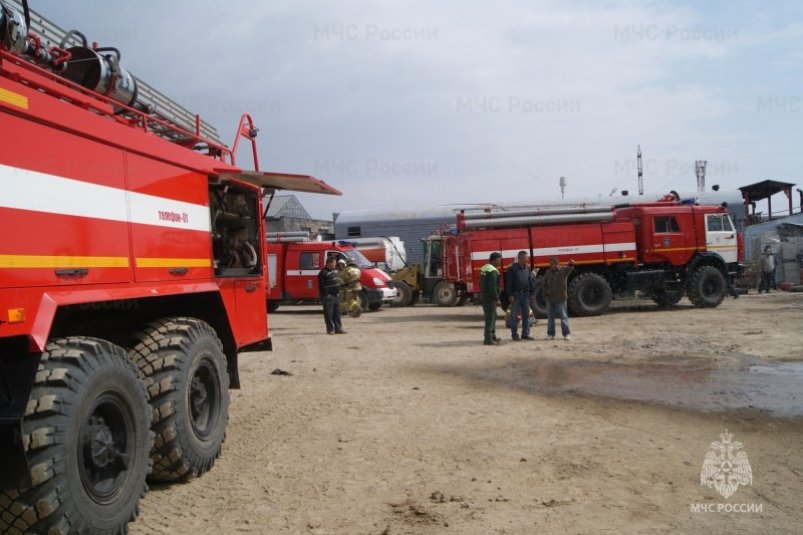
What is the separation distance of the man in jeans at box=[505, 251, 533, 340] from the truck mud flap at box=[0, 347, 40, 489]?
1026 centimetres

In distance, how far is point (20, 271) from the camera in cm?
314

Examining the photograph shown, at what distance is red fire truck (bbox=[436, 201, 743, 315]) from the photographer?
17000 millimetres

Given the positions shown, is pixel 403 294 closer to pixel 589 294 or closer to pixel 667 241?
pixel 589 294

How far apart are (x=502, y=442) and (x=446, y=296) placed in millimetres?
17070

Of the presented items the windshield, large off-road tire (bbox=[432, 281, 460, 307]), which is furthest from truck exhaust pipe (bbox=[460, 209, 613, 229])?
large off-road tire (bbox=[432, 281, 460, 307])

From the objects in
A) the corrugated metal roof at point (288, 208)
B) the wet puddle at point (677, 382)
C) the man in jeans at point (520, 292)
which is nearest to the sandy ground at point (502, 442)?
the wet puddle at point (677, 382)

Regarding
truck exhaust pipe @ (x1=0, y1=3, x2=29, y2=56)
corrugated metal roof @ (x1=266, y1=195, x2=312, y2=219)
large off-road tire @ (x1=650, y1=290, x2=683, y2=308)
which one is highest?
corrugated metal roof @ (x1=266, y1=195, x2=312, y2=219)

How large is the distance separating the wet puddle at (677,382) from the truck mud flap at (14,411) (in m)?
5.84

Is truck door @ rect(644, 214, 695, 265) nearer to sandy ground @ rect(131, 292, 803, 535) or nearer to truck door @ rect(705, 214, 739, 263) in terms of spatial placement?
truck door @ rect(705, 214, 739, 263)

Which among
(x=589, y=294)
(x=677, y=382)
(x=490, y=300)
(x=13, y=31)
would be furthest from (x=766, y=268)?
(x=13, y=31)

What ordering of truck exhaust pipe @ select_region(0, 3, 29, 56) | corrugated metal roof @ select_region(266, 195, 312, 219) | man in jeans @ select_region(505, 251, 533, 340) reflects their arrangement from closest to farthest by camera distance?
truck exhaust pipe @ select_region(0, 3, 29, 56) → man in jeans @ select_region(505, 251, 533, 340) → corrugated metal roof @ select_region(266, 195, 312, 219)

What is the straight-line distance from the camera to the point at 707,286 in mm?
17766

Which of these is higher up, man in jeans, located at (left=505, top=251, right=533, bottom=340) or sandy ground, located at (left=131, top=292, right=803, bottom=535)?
man in jeans, located at (left=505, top=251, right=533, bottom=340)

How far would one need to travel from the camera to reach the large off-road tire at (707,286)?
17.7 meters
